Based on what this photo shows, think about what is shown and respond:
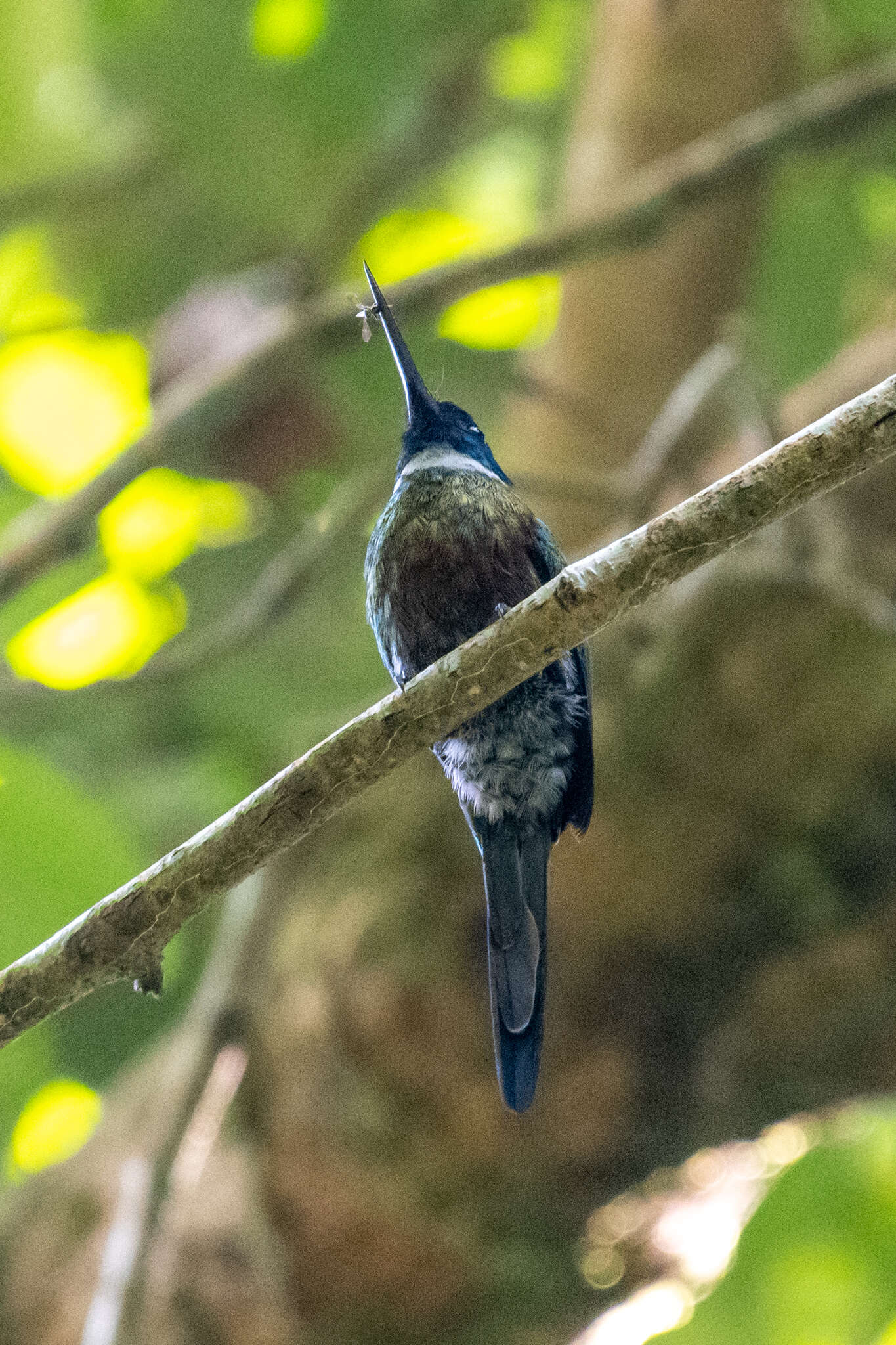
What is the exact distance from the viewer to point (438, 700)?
1.62m

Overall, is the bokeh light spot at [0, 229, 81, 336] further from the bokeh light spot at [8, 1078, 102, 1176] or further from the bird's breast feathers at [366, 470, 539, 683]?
the bird's breast feathers at [366, 470, 539, 683]

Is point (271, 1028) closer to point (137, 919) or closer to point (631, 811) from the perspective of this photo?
point (631, 811)

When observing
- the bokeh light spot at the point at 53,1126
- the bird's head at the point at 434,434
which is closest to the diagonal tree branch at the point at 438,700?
the bird's head at the point at 434,434

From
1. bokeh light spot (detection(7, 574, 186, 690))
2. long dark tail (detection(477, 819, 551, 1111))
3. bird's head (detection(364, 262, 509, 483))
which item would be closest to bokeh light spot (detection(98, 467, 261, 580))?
bokeh light spot (detection(7, 574, 186, 690))

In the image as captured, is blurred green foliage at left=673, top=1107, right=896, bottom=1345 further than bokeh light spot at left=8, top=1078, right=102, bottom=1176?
No

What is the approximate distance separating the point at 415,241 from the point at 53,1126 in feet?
10.9

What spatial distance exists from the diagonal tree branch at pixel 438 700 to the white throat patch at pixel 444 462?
77cm

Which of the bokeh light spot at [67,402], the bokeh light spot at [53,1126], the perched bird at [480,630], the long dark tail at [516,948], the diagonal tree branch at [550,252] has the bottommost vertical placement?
the long dark tail at [516,948]

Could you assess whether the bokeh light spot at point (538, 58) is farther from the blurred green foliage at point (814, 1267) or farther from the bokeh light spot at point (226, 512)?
the blurred green foliage at point (814, 1267)

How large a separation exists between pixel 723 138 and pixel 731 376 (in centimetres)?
59

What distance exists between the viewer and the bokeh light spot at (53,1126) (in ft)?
13.3

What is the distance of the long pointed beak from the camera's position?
2217mm

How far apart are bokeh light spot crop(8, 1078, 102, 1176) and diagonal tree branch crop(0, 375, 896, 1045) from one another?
8.02 feet

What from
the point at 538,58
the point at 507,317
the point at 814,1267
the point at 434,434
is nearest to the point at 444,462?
the point at 434,434
